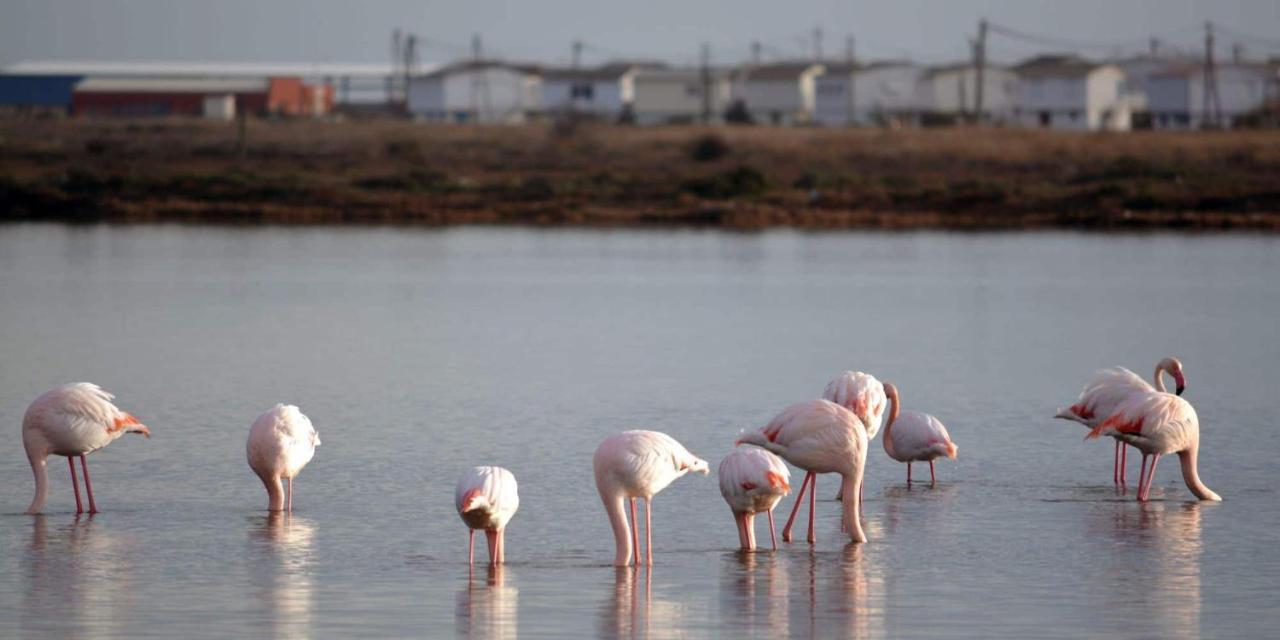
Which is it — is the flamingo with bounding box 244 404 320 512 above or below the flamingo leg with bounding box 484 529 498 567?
above

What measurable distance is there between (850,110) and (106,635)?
95.1 metres

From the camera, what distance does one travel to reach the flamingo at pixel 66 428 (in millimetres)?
10242

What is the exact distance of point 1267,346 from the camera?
1981 cm

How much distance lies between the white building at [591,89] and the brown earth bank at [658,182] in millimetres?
53538

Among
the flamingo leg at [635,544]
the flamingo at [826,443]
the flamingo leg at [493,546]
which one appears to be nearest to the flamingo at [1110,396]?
the flamingo at [826,443]

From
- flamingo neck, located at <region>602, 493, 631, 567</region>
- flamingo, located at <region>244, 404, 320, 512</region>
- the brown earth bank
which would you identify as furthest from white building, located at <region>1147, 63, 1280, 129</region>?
flamingo neck, located at <region>602, 493, 631, 567</region>

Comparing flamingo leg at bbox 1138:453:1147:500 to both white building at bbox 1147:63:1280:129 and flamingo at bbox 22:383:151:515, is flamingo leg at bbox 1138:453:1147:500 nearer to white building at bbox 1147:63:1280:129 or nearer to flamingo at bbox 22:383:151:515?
flamingo at bbox 22:383:151:515

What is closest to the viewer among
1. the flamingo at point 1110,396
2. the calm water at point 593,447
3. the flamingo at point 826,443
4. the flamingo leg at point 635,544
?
the calm water at point 593,447

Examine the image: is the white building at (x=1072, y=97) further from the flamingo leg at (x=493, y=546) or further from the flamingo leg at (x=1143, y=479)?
the flamingo leg at (x=493, y=546)

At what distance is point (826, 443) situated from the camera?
382 inches

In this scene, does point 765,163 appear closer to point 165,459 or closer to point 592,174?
point 592,174

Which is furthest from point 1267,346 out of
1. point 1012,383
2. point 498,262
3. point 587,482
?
point 498,262

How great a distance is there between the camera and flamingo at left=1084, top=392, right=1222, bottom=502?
35.1 ft

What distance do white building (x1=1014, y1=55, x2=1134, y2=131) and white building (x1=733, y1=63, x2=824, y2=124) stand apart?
1128 cm
